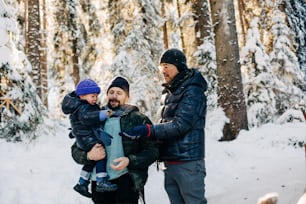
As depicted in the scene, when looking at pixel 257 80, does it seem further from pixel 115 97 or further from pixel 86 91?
pixel 86 91

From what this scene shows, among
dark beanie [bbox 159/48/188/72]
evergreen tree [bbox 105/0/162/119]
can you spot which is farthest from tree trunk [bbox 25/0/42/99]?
dark beanie [bbox 159/48/188/72]

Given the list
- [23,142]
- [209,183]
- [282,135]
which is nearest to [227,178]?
[209,183]

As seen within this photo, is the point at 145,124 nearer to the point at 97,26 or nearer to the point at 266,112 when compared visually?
the point at 266,112

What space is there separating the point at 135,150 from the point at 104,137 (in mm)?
346

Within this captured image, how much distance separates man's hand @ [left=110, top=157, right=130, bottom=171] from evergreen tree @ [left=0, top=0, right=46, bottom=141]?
5.01m

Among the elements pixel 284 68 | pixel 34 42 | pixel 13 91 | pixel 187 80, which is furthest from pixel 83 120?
pixel 284 68

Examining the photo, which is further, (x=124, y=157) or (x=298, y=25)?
(x=298, y=25)

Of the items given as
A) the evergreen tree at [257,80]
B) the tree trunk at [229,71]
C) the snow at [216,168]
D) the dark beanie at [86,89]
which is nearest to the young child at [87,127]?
the dark beanie at [86,89]

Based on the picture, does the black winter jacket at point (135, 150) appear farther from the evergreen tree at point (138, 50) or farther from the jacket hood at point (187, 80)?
the evergreen tree at point (138, 50)

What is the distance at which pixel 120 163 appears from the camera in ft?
9.67

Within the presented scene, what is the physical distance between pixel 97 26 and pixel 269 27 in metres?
10.3

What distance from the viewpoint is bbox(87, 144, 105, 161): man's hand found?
3.03 meters

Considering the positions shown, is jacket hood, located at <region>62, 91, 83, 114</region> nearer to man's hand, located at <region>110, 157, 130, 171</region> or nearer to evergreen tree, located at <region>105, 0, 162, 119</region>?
man's hand, located at <region>110, 157, 130, 171</region>

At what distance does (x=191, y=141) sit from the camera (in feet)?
10.5
